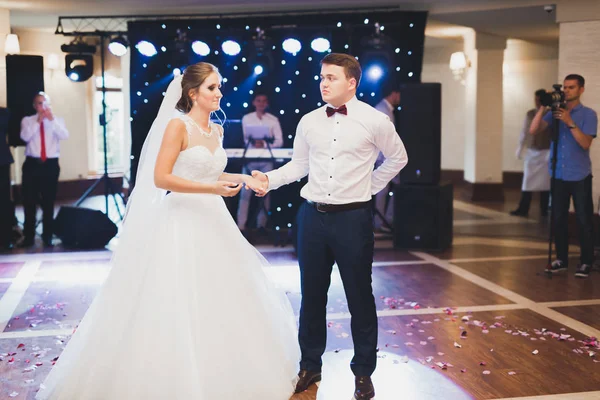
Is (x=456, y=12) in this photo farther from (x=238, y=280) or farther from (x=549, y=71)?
(x=238, y=280)

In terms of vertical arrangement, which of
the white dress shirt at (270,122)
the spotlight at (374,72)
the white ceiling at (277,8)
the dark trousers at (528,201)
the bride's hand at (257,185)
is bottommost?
the dark trousers at (528,201)

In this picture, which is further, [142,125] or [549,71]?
[549,71]

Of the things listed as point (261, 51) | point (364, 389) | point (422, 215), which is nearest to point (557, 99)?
point (422, 215)

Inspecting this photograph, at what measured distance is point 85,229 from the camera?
8.29 meters

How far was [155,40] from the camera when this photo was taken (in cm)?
999

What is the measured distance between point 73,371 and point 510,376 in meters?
2.30

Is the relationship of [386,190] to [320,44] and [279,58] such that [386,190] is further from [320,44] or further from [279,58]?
[279,58]

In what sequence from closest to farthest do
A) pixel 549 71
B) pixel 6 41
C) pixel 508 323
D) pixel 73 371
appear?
1. pixel 73 371
2. pixel 508 323
3. pixel 6 41
4. pixel 549 71

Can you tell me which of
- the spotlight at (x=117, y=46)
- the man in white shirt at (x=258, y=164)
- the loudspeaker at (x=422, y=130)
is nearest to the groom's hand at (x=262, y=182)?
the loudspeaker at (x=422, y=130)

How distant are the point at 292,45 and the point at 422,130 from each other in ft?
7.77

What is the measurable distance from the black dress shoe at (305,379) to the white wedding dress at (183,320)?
60mm

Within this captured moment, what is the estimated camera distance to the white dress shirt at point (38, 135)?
834 centimetres

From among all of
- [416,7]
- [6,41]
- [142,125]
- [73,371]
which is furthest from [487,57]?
[73,371]

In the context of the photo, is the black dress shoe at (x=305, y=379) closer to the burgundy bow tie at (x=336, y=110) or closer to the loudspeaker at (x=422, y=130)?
the burgundy bow tie at (x=336, y=110)
